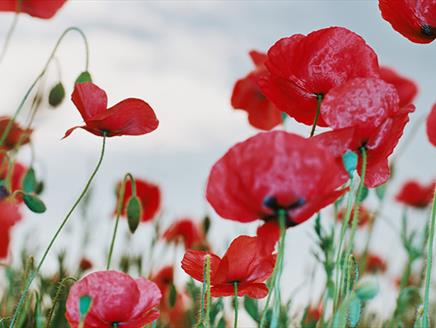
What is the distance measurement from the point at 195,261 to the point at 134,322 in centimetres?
9

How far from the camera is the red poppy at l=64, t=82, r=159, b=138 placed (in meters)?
0.98

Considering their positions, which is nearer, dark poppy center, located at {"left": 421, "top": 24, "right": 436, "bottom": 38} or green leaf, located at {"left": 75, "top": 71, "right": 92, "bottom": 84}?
dark poppy center, located at {"left": 421, "top": 24, "right": 436, "bottom": 38}

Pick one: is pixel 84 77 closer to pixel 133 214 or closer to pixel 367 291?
pixel 133 214

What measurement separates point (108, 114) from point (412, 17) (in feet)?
1.29

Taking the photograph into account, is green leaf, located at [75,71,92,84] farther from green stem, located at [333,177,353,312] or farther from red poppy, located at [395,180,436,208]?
red poppy, located at [395,180,436,208]

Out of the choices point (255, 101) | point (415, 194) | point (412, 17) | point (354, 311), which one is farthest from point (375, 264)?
point (354, 311)

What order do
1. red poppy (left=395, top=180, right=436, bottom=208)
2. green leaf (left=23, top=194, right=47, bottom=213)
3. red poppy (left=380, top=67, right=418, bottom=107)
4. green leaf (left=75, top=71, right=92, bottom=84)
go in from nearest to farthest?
green leaf (left=23, top=194, right=47, bottom=213), green leaf (left=75, top=71, right=92, bottom=84), red poppy (left=380, top=67, right=418, bottom=107), red poppy (left=395, top=180, right=436, bottom=208)

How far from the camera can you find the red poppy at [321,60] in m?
0.85

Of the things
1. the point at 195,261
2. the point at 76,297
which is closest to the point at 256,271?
the point at 195,261

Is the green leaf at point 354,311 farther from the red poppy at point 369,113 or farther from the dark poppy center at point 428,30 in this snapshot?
the dark poppy center at point 428,30

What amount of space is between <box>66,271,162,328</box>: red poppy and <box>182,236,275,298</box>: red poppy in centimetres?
6

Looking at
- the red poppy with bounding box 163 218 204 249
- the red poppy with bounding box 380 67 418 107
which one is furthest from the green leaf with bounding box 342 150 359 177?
the red poppy with bounding box 163 218 204 249

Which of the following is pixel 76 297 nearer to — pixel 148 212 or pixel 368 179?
pixel 368 179

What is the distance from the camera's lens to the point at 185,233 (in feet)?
7.67
